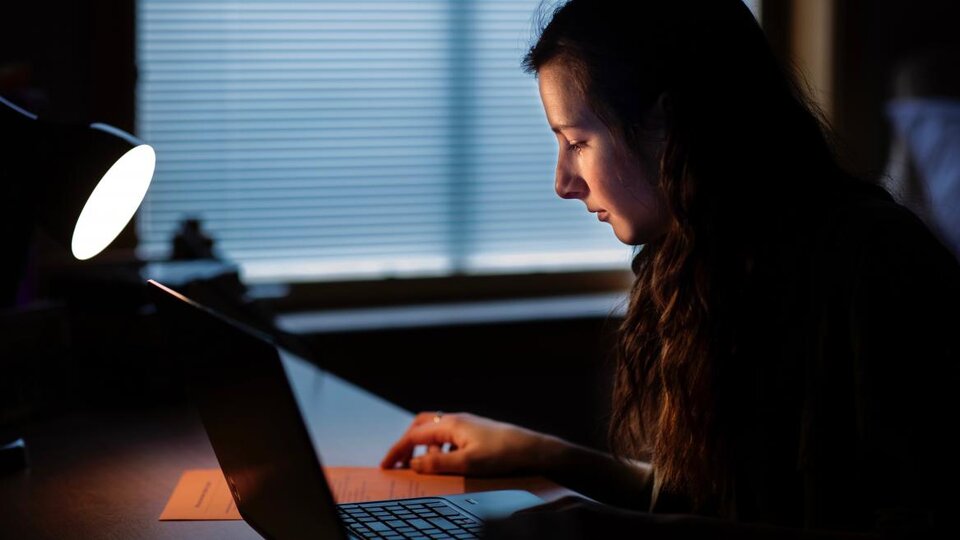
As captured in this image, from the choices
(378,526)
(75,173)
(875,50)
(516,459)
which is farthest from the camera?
(875,50)

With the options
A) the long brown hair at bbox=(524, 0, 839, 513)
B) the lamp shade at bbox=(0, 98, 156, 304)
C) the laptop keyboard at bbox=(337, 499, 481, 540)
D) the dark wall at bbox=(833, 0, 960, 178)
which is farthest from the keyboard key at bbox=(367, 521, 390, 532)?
the dark wall at bbox=(833, 0, 960, 178)

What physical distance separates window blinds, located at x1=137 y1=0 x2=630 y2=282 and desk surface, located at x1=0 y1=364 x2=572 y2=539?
74cm

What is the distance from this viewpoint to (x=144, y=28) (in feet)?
7.30

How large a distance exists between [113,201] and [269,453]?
0.46m

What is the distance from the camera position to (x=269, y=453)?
2.67 feet

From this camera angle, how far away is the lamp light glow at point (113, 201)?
111 centimetres

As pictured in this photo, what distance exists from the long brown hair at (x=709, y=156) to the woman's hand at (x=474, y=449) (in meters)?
0.18

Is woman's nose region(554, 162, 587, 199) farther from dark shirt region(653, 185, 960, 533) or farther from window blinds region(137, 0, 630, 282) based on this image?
window blinds region(137, 0, 630, 282)

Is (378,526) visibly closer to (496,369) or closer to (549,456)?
(549,456)

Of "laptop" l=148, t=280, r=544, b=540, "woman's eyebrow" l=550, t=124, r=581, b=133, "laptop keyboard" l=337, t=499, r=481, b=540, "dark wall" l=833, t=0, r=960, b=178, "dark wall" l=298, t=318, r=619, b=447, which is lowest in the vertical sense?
"dark wall" l=298, t=318, r=619, b=447

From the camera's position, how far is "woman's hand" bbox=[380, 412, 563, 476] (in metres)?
1.17

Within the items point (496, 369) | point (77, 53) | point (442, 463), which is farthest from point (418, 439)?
point (77, 53)

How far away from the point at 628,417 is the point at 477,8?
1443mm

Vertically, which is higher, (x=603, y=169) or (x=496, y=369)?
(x=603, y=169)
